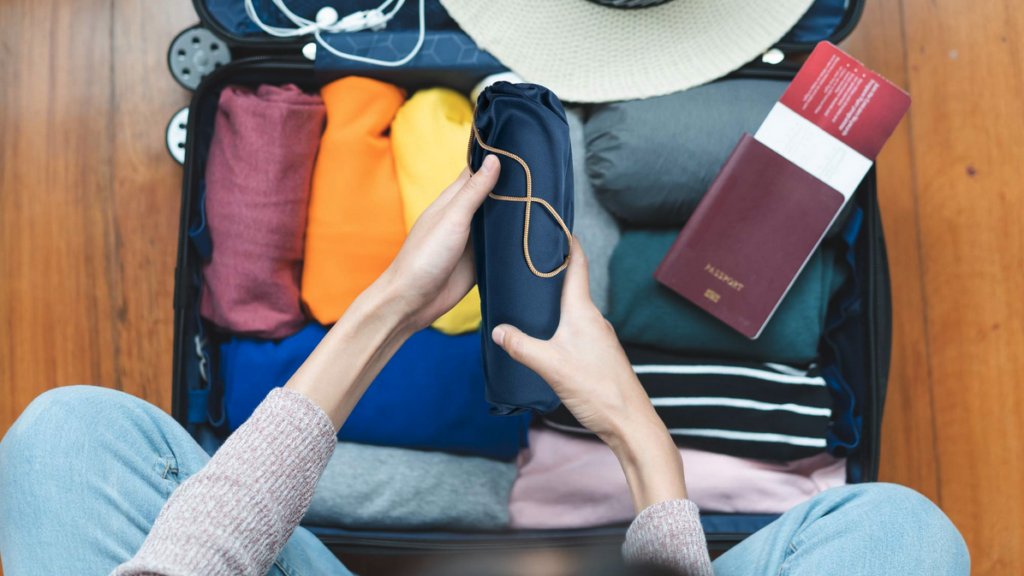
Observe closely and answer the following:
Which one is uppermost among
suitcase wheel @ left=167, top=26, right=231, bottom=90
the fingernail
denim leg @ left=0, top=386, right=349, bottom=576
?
the fingernail

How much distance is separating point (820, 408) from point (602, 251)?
330 millimetres

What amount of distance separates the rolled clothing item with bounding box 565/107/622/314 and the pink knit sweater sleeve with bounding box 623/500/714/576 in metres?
0.31

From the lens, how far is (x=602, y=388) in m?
0.57

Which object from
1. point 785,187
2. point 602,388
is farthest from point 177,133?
point 785,187

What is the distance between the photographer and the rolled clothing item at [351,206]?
2.48 ft

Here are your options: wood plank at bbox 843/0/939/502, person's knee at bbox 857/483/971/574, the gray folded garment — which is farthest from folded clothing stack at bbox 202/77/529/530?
wood plank at bbox 843/0/939/502

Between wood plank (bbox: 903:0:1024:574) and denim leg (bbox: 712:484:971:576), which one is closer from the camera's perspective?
denim leg (bbox: 712:484:971:576)

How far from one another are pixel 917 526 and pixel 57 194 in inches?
45.3

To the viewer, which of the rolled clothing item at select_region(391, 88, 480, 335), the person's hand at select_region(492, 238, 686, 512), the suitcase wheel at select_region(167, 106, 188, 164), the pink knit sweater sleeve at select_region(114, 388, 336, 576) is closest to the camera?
the pink knit sweater sleeve at select_region(114, 388, 336, 576)

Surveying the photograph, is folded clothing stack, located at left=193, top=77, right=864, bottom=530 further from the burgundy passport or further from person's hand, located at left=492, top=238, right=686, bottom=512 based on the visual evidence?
person's hand, located at left=492, top=238, right=686, bottom=512

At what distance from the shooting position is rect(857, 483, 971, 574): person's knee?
1.89 feet

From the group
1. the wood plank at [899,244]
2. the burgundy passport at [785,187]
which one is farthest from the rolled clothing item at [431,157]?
the wood plank at [899,244]

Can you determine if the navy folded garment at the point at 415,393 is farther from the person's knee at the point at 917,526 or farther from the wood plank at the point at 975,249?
the wood plank at the point at 975,249

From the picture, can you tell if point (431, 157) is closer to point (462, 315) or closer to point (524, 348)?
point (462, 315)
